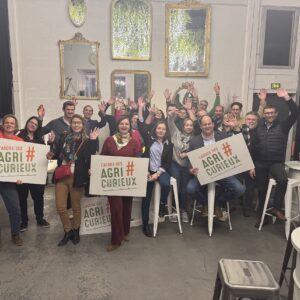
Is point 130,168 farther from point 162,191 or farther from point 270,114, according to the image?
point 270,114

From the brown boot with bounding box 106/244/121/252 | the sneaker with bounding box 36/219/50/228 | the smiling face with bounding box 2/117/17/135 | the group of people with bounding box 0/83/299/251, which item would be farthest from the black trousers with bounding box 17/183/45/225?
the brown boot with bounding box 106/244/121/252

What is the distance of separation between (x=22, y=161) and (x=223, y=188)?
219 centimetres

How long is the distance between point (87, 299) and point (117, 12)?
14.7 ft

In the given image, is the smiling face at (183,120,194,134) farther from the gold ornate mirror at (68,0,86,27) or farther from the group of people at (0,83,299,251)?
the gold ornate mirror at (68,0,86,27)

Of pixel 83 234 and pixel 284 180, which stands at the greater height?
pixel 284 180

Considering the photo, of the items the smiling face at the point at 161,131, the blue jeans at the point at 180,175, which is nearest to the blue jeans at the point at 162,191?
the blue jeans at the point at 180,175

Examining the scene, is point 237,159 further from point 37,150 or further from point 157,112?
point 37,150

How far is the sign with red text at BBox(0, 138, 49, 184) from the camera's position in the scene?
3.09 metres

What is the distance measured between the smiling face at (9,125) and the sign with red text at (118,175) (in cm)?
91

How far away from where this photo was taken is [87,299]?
92.4 inches

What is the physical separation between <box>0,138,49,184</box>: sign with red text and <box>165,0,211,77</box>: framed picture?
9.82 feet

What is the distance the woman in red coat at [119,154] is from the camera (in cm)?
314

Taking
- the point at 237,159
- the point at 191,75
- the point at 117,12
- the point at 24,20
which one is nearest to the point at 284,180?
the point at 237,159

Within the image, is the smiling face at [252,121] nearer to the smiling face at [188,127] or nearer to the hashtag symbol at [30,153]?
the smiling face at [188,127]
